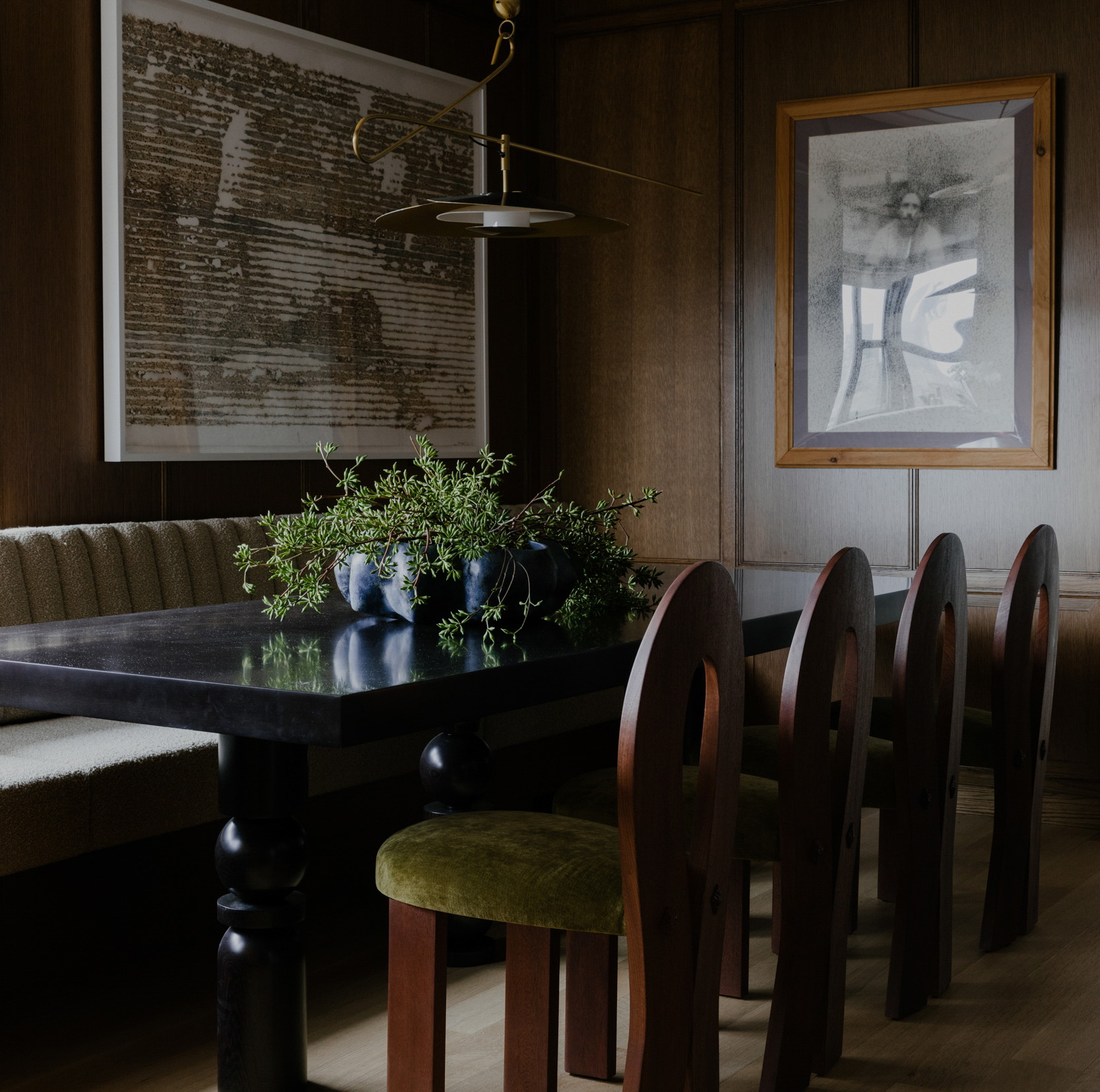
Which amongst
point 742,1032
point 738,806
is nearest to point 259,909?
point 738,806

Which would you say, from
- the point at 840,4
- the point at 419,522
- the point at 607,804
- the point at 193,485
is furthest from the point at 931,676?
the point at 840,4

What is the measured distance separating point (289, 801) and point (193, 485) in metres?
2.08

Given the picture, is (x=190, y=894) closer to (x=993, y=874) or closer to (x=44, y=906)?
(x=44, y=906)

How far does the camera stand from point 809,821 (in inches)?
89.0

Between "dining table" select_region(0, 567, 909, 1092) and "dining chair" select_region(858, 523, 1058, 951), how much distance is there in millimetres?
698

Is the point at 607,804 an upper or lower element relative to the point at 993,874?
upper

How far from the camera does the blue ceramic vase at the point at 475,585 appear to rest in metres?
2.40

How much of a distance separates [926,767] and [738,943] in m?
0.53

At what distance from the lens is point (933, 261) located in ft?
15.0

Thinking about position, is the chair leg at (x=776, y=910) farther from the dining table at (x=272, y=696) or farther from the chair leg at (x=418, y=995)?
the chair leg at (x=418, y=995)

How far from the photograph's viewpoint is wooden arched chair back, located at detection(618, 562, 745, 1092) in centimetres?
178

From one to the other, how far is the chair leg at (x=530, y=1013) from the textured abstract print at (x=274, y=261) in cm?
220

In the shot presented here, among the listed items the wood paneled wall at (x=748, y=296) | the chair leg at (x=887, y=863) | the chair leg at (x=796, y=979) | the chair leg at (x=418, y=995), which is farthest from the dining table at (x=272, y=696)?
the wood paneled wall at (x=748, y=296)

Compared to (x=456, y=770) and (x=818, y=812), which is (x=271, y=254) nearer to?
(x=456, y=770)
